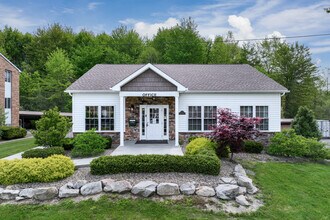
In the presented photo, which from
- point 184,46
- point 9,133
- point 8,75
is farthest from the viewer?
point 184,46

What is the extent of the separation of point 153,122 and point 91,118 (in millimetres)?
3921

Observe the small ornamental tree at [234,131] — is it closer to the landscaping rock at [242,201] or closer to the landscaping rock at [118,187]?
the landscaping rock at [242,201]

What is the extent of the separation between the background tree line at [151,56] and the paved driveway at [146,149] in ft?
75.8

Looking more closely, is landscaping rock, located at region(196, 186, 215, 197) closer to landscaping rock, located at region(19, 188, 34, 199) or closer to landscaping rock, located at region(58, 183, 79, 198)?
landscaping rock, located at region(58, 183, 79, 198)

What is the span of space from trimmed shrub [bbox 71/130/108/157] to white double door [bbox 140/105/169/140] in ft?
13.7

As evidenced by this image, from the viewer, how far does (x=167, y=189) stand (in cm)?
761

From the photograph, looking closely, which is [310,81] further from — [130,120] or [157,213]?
[157,213]

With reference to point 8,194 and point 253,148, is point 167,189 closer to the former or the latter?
point 8,194

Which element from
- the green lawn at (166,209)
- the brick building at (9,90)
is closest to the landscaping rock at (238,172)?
the green lawn at (166,209)

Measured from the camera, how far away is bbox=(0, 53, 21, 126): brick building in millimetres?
25297

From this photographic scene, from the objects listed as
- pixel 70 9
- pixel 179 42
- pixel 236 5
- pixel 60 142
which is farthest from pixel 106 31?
pixel 60 142

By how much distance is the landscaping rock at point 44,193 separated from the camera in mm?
7430

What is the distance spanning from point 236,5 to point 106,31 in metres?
32.6

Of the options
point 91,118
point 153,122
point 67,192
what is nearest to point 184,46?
point 153,122
